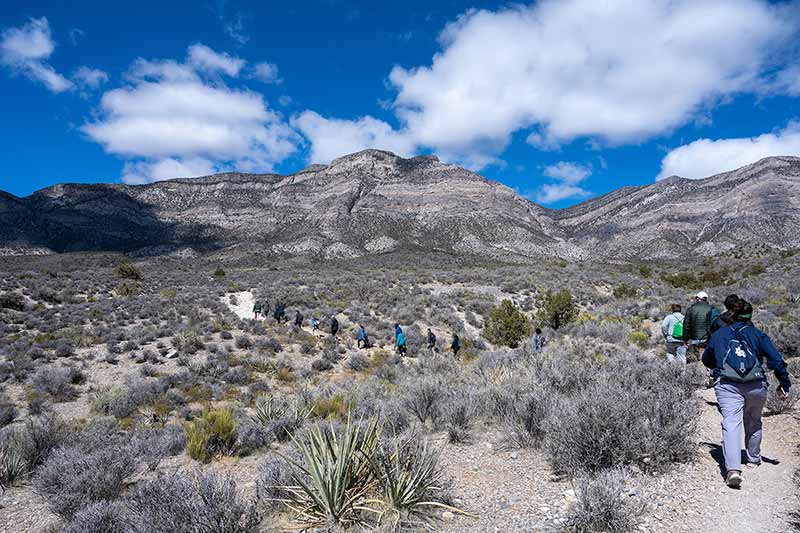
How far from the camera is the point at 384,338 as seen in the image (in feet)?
64.4

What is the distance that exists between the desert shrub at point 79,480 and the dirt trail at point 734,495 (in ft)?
18.1

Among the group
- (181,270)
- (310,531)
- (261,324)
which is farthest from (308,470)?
(181,270)

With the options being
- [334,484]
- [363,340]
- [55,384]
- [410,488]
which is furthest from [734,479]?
[55,384]

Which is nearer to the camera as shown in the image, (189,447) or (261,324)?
(189,447)

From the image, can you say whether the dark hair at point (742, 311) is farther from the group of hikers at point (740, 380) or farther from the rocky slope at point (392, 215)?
the rocky slope at point (392, 215)

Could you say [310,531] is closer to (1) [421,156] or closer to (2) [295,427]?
(2) [295,427]

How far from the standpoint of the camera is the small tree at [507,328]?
17672mm

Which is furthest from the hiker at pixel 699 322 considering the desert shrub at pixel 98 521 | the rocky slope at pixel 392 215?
the rocky slope at pixel 392 215

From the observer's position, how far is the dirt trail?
10.6ft

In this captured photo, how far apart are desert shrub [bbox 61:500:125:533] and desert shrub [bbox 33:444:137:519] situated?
0.64 meters

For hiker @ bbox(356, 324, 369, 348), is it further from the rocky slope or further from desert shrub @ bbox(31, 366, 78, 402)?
the rocky slope

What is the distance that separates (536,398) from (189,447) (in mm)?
5168

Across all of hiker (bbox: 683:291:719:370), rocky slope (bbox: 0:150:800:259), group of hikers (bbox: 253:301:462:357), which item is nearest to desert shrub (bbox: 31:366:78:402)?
group of hikers (bbox: 253:301:462:357)

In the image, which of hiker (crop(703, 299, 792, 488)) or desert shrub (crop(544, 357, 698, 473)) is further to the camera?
desert shrub (crop(544, 357, 698, 473))
